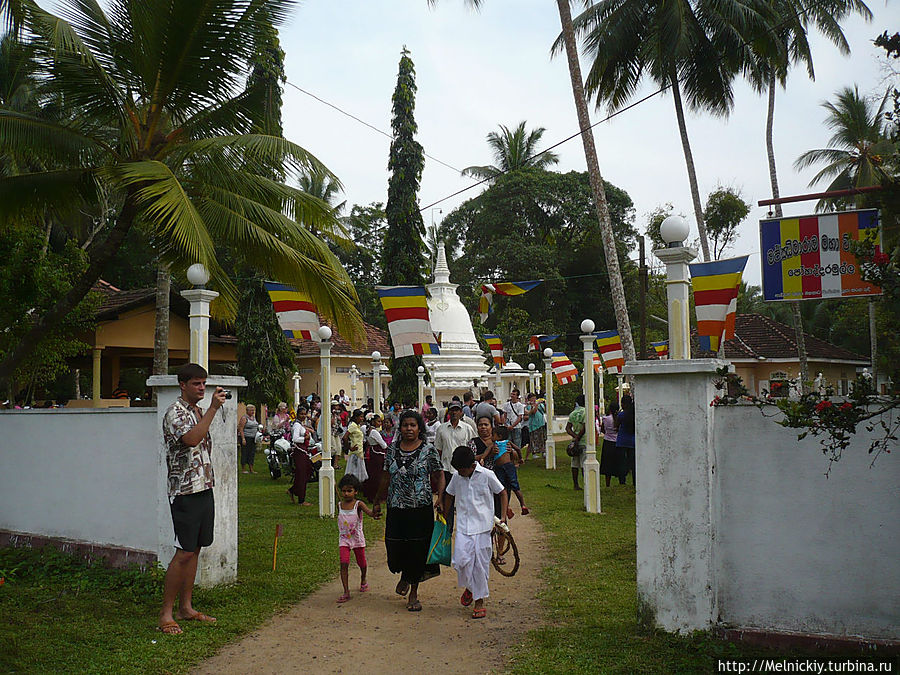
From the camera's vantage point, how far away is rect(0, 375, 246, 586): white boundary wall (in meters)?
7.41

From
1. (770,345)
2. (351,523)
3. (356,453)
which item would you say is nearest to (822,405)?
(351,523)

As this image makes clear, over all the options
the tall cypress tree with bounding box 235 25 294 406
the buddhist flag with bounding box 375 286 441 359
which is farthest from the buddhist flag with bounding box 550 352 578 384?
the buddhist flag with bounding box 375 286 441 359

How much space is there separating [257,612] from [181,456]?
1625mm

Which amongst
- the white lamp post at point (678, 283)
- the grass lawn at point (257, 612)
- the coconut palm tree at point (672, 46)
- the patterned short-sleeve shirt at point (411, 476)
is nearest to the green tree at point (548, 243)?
the coconut palm tree at point (672, 46)

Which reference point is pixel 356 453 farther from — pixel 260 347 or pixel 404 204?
pixel 404 204

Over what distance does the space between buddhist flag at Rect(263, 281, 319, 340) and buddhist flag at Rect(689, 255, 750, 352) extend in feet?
19.7

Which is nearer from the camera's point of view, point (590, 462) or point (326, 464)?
point (590, 462)

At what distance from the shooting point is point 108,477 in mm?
8102

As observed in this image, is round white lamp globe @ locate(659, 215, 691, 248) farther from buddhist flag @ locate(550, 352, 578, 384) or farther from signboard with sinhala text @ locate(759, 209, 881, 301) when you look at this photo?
buddhist flag @ locate(550, 352, 578, 384)

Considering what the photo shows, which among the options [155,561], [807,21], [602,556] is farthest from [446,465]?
[807,21]

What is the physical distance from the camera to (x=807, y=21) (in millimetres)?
22438

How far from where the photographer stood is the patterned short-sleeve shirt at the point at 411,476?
276 inches

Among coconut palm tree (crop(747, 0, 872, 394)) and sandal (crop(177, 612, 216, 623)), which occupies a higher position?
coconut palm tree (crop(747, 0, 872, 394))

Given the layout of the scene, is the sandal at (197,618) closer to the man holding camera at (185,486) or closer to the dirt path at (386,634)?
the man holding camera at (185,486)
